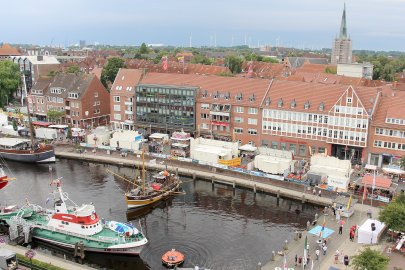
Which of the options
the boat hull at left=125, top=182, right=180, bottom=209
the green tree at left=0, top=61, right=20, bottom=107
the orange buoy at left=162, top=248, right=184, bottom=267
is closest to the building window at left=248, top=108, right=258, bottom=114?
the boat hull at left=125, top=182, right=180, bottom=209

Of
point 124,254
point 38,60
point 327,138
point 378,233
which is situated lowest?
point 124,254

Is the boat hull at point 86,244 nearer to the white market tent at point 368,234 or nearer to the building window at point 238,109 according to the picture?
the white market tent at point 368,234

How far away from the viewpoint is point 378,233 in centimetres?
4844

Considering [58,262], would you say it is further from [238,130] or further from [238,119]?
[238,119]

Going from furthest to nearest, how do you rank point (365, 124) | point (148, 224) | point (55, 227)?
1. point (365, 124)
2. point (148, 224)
3. point (55, 227)

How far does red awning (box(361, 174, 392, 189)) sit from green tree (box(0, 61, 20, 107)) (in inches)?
3929

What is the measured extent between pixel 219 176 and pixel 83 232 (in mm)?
27770

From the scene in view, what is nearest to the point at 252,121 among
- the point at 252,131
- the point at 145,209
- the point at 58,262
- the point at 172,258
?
the point at 252,131

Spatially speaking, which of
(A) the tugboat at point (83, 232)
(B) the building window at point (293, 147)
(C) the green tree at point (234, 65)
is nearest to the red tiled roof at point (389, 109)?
(B) the building window at point (293, 147)

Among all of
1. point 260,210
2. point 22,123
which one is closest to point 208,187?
point 260,210

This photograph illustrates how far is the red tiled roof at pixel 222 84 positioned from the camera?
87.1 metres

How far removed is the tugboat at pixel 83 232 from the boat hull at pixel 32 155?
29.4 meters

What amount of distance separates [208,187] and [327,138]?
23.2 m

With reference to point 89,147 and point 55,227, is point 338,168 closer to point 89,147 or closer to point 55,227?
point 55,227
